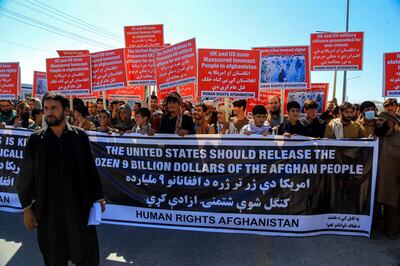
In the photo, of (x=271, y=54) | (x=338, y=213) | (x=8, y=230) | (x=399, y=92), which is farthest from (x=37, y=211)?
(x=399, y=92)

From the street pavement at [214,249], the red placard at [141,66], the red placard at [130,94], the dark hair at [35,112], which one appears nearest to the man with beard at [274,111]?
the street pavement at [214,249]

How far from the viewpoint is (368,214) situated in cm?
327

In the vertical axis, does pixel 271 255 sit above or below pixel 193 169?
below

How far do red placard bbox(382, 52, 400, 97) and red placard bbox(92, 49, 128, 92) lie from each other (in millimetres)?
5177

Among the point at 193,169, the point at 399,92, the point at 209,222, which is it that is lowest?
the point at 209,222

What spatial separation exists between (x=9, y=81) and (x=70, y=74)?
1.52 m

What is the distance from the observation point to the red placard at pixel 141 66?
6.18m

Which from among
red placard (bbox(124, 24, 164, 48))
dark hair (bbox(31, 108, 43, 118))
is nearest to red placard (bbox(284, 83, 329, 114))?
red placard (bbox(124, 24, 164, 48))

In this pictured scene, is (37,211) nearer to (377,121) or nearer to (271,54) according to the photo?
(377,121)

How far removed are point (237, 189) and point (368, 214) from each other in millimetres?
1489

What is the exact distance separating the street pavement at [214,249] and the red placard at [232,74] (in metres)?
2.17

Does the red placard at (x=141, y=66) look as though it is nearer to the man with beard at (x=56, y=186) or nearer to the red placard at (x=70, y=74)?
the red placard at (x=70, y=74)

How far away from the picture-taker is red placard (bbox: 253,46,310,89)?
546cm

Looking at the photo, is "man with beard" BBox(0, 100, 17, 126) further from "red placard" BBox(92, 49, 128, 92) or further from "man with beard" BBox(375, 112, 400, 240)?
"man with beard" BBox(375, 112, 400, 240)
